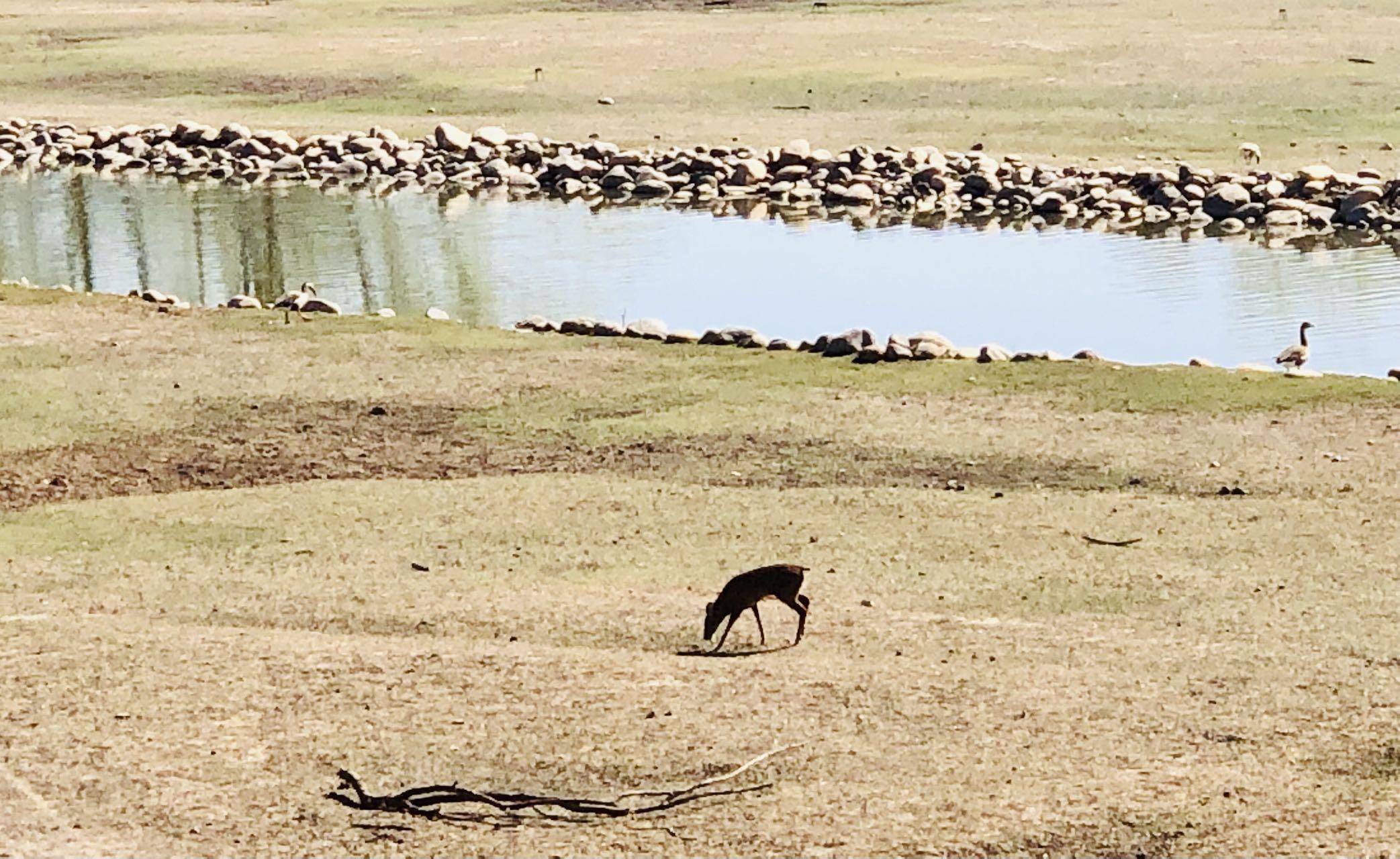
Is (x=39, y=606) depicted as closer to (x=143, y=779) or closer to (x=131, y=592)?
(x=131, y=592)

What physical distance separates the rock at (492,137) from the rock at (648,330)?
13646 mm

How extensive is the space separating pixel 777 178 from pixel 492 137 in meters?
4.70

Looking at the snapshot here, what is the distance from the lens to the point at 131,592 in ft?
33.1

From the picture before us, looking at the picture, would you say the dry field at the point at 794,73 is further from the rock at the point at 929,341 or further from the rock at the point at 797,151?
the rock at the point at 929,341

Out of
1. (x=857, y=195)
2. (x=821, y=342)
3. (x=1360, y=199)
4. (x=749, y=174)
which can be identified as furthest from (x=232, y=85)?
(x=821, y=342)

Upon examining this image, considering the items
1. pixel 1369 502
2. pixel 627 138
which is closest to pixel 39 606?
pixel 1369 502

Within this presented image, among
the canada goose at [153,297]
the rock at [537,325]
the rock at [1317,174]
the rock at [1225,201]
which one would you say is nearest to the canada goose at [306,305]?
the canada goose at [153,297]

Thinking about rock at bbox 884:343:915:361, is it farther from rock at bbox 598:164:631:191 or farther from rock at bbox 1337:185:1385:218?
rock at bbox 598:164:631:191

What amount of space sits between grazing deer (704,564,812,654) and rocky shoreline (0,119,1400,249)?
15.1 m

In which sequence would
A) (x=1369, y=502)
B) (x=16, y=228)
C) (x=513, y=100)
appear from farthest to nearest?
(x=513, y=100) < (x=16, y=228) < (x=1369, y=502)

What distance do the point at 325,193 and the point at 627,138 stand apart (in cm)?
447

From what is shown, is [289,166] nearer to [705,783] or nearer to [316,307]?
[316,307]

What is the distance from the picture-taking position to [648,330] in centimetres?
1645

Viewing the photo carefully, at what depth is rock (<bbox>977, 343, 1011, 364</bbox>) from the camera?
15250 mm
